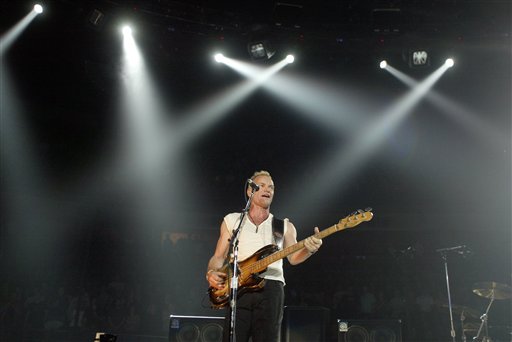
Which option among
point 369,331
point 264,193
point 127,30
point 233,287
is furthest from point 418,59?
point 233,287

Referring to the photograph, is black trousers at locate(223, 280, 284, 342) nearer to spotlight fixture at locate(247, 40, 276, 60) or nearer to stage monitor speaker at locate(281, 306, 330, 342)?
stage monitor speaker at locate(281, 306, 330, 342)

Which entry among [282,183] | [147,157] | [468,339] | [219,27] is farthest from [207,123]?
[468,339]

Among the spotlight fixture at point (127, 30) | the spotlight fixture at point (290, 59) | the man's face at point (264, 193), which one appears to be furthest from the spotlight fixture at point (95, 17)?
the man's face at point (264, 193)

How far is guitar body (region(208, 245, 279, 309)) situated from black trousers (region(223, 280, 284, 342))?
0.17 feet

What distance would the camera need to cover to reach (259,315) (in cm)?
329

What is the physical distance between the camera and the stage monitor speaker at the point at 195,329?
5391 millimetres

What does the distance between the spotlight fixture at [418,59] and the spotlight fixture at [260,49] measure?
259cm

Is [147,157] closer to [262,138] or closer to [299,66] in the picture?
[262,138]

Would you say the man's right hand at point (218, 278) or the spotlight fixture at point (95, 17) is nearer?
the man's right hand at point (218, 278)

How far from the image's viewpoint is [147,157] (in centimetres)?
1320

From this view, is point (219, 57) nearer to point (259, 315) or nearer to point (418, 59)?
point (418, 59)

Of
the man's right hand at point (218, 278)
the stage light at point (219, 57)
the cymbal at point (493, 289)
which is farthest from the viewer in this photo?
the stage light at point (219, 57)

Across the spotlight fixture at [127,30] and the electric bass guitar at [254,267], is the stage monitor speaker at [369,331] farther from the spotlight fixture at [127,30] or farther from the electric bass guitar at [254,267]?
the spotlight fixture at [127,30]

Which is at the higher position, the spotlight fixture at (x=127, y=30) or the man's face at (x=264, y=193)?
the spotlight fixture at (x=127, y=30)
